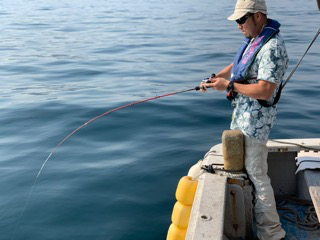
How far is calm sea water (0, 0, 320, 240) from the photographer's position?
643 centimetres

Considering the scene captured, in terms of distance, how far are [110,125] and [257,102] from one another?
19.9ft

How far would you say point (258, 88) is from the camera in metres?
3.94

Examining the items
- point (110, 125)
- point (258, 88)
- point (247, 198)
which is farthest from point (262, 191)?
point (110, 125)

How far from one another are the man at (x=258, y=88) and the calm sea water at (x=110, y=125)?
1864mm

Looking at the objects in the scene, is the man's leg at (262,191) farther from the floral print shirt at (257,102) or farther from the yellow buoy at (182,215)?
the yellow buoy at (182,215)

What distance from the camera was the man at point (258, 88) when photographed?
394 cm

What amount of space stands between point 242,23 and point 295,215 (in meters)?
2.12

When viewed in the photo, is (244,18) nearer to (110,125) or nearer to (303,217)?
(303,217)

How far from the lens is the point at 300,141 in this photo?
5.41 metres

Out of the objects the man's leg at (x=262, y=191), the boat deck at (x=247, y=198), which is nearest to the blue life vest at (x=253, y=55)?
the man's leg at (x=262, y=191)

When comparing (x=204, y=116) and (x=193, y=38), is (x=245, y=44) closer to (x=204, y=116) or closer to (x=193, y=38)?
(x=204, y=116)

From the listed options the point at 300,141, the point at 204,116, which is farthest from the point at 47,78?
the point at 300,141

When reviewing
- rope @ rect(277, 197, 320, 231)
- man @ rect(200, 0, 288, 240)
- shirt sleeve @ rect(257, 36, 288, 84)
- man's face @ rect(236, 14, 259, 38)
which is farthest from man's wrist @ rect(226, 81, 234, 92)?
rope @ rect(277, 197, 320, 231)

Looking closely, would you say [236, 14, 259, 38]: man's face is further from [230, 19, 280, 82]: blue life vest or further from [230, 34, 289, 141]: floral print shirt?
[230, 34, 289, 141]: floral print shirt
